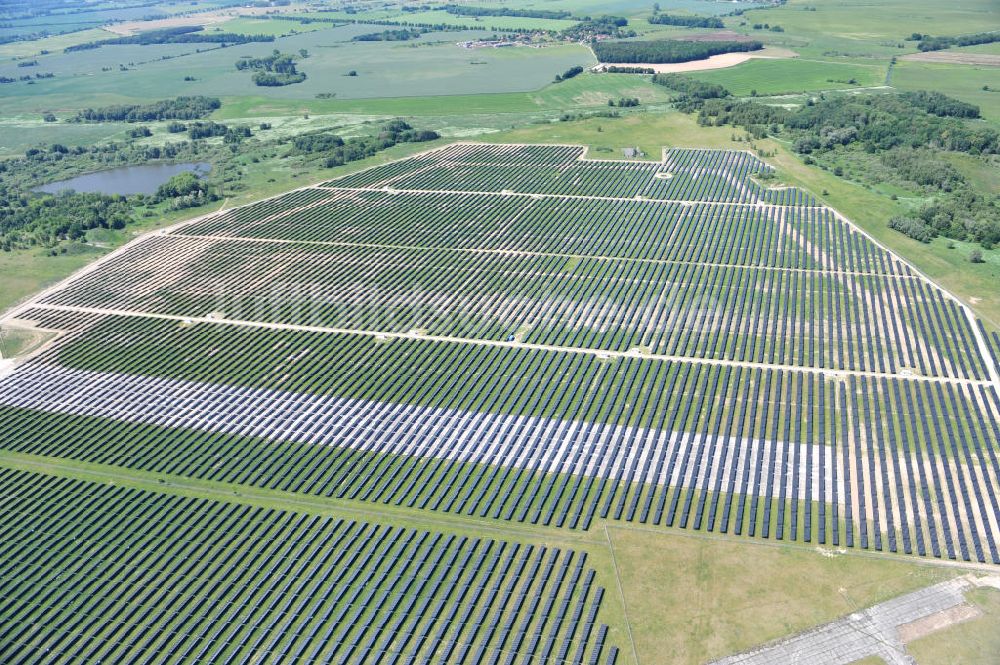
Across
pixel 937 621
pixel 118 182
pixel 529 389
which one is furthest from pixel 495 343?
pixel 118 182

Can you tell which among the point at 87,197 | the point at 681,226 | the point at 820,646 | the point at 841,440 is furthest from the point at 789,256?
the point at 87,197

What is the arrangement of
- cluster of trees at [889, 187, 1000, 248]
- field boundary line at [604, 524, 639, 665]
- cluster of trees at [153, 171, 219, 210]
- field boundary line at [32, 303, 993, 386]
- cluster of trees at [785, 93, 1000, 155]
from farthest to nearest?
cluster of trees at [785, 93, 1000, 155] → cluster of trees at [153, 171, 219, 210] → cluster of trees at [889, 187, 1000, 248] → field boundary line at [32, 303, 993, 386] → field boundary line at [604, 524, 639, 665]

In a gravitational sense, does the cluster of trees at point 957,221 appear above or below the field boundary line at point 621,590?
above

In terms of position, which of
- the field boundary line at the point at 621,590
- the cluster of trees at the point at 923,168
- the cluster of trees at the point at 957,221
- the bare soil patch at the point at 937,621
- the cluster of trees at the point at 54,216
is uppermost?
the cluster of trees at the point at 54,216

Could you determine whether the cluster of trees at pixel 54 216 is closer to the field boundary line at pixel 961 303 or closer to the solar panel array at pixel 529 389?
the solar panel array at pixel 529 389

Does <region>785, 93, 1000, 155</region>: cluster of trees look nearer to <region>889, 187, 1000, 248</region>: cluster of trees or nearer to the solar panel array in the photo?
<region>889, 187, 1000, 248</region>: cluster of trees

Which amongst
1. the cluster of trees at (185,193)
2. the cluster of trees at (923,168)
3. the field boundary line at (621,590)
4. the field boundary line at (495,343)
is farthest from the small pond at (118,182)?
the cluster of trees at (923,168)

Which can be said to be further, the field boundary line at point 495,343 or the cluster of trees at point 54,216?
the cluster of trees at point 54,216

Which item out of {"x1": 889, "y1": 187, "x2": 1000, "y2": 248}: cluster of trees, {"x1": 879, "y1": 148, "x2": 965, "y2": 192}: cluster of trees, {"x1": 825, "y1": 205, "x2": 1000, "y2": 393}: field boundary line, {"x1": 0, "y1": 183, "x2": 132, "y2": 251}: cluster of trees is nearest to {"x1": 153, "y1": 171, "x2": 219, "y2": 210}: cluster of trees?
{"x1": 0, "y1": 183, "x2": 132, "y2": 251}: cluster of trees
